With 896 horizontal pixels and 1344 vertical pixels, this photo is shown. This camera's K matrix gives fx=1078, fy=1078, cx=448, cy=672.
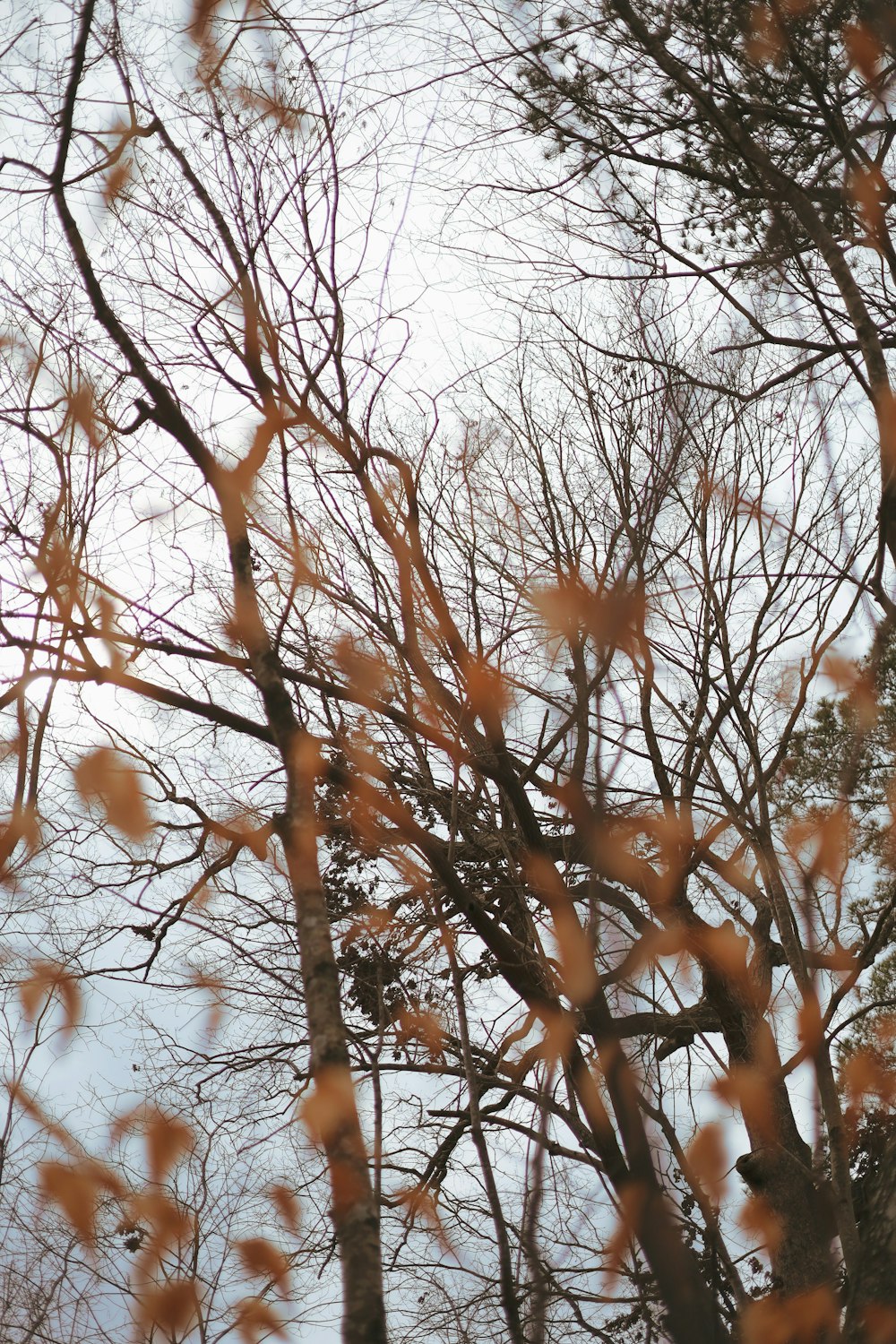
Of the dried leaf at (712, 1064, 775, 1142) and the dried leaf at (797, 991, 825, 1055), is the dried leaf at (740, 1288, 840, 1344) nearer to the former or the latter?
the dried leaf at (797, 991, 825, 1055)

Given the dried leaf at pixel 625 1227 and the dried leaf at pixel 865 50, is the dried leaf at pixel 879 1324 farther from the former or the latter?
the dried leaf at pixel 865 50

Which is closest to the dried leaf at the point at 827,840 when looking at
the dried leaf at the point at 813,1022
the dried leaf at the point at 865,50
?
the dried leaf at the point at 813,1022

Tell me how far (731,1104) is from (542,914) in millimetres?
1223

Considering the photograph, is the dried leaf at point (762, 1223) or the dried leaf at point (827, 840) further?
the dried leaf at point (762, 1223)

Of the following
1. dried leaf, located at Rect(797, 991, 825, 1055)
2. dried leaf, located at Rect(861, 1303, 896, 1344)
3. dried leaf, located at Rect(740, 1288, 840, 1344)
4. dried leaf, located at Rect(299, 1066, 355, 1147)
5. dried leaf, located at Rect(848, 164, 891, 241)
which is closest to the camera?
dried leaf, located at Rect(861, 1303, 896, 1344)

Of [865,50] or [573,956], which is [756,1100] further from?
[865,50]

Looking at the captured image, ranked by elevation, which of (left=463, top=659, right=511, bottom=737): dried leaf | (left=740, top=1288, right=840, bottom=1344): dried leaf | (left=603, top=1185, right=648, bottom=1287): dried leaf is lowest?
(left=740, top=1288, right=840, bottom=1344): dried leaf

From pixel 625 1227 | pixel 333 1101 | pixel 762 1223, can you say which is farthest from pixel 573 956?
pixel 762 1223

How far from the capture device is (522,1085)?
199 inches

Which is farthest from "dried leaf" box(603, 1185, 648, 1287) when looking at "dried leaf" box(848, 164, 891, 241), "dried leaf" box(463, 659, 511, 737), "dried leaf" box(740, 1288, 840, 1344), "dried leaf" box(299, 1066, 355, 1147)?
"dried leaf" box(848, 164, 891, 241)

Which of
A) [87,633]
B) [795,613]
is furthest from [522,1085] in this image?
[87,633]

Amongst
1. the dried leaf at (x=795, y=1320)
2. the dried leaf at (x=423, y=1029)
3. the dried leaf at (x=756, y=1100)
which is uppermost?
the dried leaf at (x=423, y=1029)

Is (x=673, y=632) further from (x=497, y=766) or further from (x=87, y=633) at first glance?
(x=87, y=633)

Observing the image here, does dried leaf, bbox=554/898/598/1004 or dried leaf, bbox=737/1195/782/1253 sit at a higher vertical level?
dried leaf, bbox=554/898/598/1004
